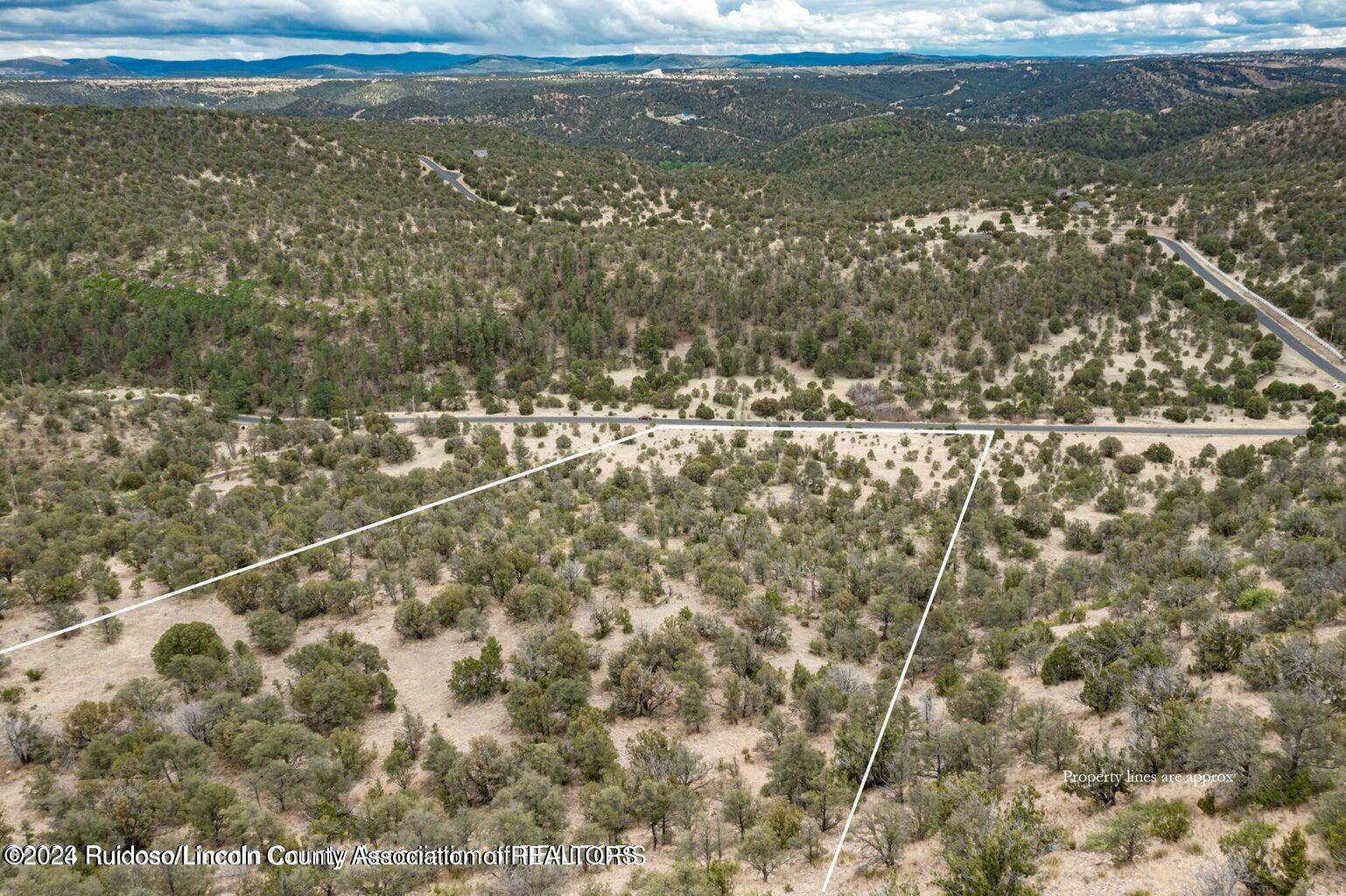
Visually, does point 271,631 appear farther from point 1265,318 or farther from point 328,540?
point 1265,318

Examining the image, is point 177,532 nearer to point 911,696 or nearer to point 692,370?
point 911,696

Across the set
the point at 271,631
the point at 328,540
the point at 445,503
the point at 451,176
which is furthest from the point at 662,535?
the point at 451,176

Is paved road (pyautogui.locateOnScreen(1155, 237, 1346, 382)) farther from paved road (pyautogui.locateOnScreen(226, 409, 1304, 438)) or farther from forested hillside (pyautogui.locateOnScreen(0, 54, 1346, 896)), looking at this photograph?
paved road (pyautogui.locateOnScreen(226, 409, 1304, 438))

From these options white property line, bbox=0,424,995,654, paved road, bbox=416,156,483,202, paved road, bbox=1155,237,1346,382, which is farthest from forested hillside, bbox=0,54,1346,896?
paved road, bbox=416,156,483,202

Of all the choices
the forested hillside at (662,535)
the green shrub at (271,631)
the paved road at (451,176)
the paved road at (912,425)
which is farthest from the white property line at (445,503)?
the paved road at (451,176)

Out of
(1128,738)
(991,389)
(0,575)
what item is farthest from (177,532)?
(991,389)
